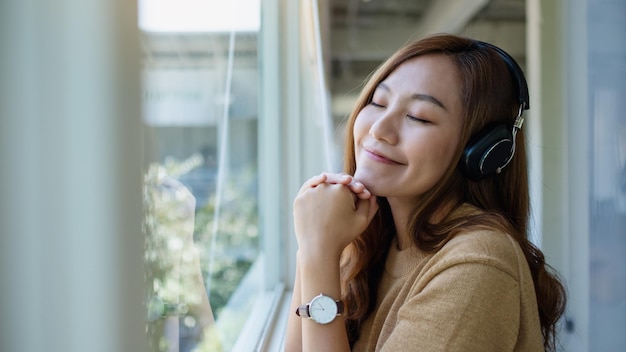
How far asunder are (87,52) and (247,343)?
1214 millimetres

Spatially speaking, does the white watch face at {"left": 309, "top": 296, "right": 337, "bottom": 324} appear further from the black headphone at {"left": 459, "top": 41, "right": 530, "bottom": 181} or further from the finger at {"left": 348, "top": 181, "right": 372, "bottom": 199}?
the black headphone at {"left": 459, "top": 41, "right": 530, "bottom": 181}

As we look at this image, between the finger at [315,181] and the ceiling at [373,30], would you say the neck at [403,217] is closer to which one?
the finger at [315,181]

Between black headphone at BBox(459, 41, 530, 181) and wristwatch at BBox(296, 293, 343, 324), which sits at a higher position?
black headphone at BBox(459, 41, 530, 181)

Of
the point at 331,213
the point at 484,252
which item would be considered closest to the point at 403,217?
the point at 331,213

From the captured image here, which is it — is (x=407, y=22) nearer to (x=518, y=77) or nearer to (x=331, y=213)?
(x=518, y=77)

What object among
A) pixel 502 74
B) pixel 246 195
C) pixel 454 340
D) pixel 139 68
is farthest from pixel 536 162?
pixel 139 68

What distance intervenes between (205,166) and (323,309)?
1.98 feet

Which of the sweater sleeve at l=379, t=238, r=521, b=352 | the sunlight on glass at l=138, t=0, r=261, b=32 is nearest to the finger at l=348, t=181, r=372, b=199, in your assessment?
the sweater sleeve at l=379, t=238, r=521, b=352

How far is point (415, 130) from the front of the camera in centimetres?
95

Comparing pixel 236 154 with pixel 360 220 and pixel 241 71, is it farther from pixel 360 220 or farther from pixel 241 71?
pixel 360 220

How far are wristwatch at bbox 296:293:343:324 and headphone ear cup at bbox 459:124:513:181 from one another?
33 cm

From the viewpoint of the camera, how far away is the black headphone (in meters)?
0.93

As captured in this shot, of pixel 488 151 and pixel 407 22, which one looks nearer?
pixel 488 151

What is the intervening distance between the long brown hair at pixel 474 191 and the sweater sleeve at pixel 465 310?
0.39 ft
